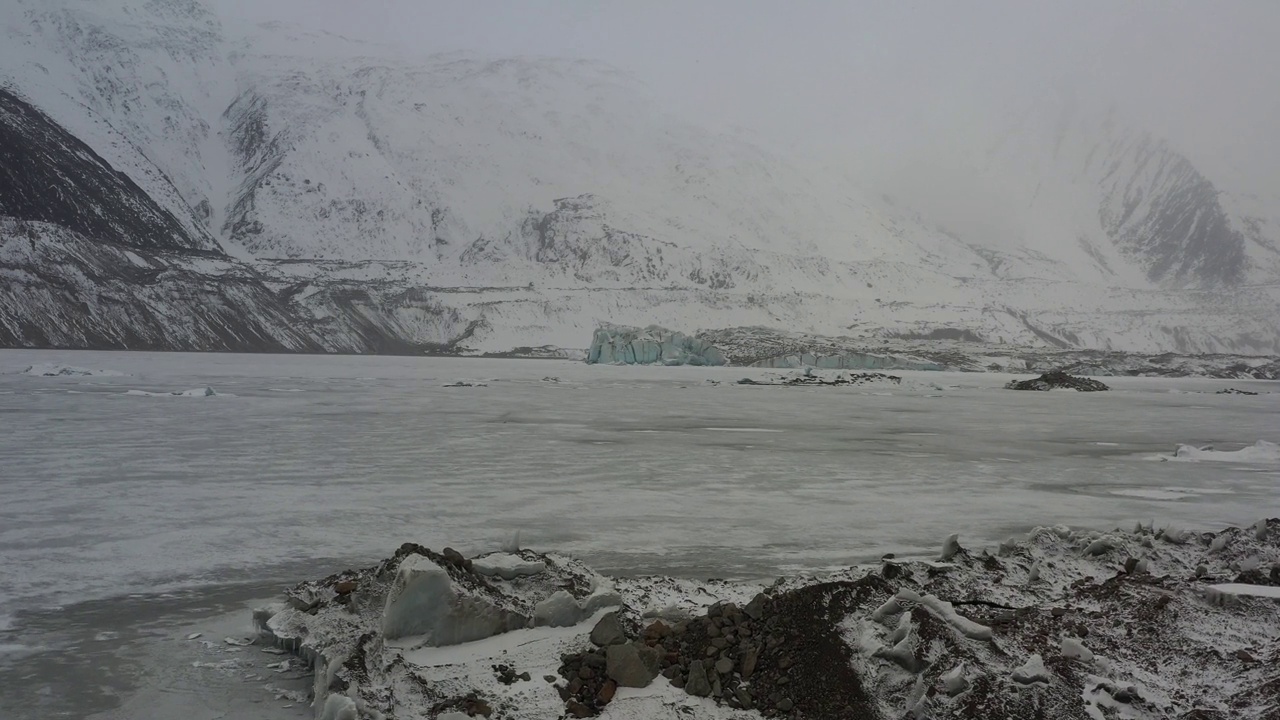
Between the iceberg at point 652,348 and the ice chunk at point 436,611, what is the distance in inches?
2705

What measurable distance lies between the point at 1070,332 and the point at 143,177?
395 ft

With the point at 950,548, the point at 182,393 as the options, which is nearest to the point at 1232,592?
the point at 950,548

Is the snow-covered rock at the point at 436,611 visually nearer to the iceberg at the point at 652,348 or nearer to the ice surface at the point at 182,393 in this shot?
the ice surface at the point at 182,393

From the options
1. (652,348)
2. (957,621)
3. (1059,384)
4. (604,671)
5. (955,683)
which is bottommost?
(604,671)

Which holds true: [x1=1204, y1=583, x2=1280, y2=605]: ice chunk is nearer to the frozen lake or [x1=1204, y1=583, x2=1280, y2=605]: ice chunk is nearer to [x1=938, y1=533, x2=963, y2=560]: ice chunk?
[x1=938, y1=533, x2=963, y2=560]: ice chunk

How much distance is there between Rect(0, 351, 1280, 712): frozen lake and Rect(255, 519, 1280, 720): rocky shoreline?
4.35 feet

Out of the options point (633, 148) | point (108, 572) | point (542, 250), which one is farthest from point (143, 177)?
point (108, 572)

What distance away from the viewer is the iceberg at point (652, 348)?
73688 mm

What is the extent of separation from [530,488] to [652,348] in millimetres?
63624

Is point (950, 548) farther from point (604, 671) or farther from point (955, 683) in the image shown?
point (604, 671)

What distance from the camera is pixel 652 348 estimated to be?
73.9 meters

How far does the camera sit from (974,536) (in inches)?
315

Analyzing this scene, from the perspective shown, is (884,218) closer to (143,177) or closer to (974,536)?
(143,177)

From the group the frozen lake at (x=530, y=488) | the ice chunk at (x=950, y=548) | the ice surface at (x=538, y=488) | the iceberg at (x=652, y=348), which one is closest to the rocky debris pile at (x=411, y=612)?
the frozen lake at (x=530, y=488)
